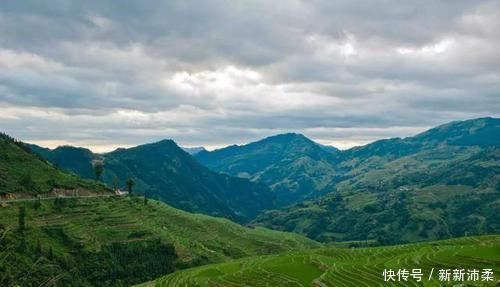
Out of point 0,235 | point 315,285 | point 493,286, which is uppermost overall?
point 0,235

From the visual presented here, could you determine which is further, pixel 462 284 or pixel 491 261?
pixel 491 261

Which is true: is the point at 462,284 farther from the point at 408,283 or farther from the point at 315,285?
the point at 315,285

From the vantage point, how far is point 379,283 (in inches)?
7219

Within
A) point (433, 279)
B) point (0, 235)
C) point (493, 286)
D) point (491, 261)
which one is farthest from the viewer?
point (491, 261)

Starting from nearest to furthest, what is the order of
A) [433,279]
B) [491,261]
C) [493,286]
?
[493,286] < [433,279] < [491,261]

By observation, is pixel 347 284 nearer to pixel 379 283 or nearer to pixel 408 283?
pixel 379 283

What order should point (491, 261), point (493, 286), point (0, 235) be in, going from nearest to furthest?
point (0, 235) → point (493, 286) → point (491, 261)

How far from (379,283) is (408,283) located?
1293 cm

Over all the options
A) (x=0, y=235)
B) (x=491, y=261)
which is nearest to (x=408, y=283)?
(x=491, y=261)

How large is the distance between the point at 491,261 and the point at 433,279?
31975 millimetres

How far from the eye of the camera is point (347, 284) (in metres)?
192

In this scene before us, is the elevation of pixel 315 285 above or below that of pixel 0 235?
below

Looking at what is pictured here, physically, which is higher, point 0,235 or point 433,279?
point 0,235

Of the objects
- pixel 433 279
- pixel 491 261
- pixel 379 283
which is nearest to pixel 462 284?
pixel 433 279
